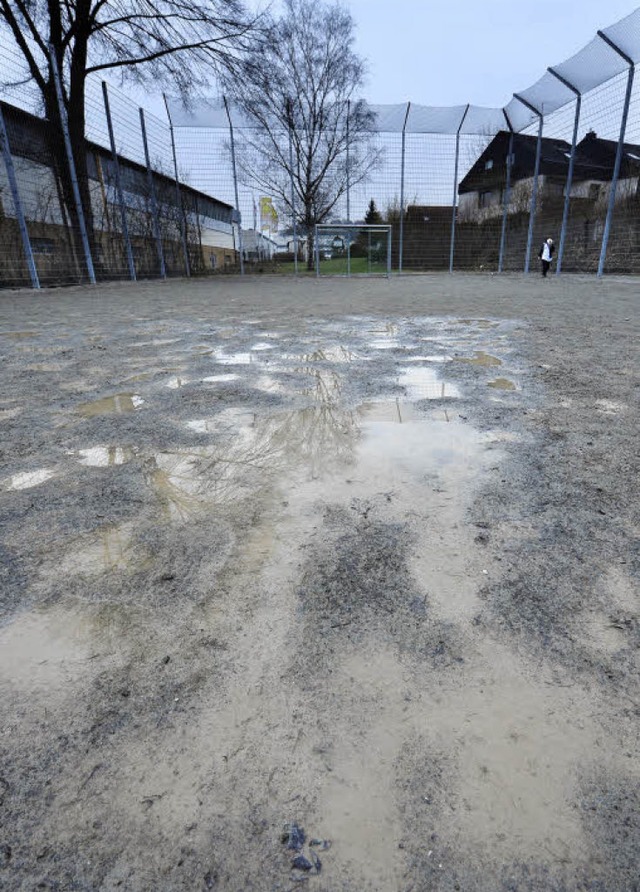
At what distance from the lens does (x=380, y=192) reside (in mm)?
14195

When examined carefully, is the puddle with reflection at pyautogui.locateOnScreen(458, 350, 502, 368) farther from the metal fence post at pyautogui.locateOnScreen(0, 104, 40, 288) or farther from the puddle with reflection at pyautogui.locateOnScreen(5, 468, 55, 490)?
the metal fence post at pyautogui.locateOnScreen(0, 104, 40, 288)

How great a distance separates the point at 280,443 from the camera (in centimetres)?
160

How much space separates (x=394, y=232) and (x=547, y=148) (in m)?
4.28

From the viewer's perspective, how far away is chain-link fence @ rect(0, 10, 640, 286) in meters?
8.26

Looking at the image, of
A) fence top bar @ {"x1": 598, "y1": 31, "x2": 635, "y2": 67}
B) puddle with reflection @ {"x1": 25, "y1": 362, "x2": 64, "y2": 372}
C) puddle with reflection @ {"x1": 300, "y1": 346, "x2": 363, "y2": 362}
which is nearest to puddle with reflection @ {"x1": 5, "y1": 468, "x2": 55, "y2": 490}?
puddle with reflection @ {"x1": 25, "y1": 362, "x2": 64, "y2": 372}

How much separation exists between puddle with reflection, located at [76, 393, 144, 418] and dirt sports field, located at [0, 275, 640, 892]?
11 cm

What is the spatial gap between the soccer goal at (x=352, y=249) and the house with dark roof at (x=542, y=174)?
237 cm

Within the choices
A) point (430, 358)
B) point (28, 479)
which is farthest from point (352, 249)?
point (28, 479)

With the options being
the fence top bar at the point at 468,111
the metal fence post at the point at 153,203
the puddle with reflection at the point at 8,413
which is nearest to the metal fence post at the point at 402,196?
the fence top bar at the point at 468,111

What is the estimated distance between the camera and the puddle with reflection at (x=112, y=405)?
6.39ft

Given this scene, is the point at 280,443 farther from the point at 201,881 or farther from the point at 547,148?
the point at 547,148

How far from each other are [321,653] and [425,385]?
1708 mm

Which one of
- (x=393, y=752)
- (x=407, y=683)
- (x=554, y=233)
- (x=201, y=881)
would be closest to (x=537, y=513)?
(x=407, y=683)

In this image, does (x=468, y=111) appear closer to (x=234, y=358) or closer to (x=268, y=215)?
(x=268, y=215)
